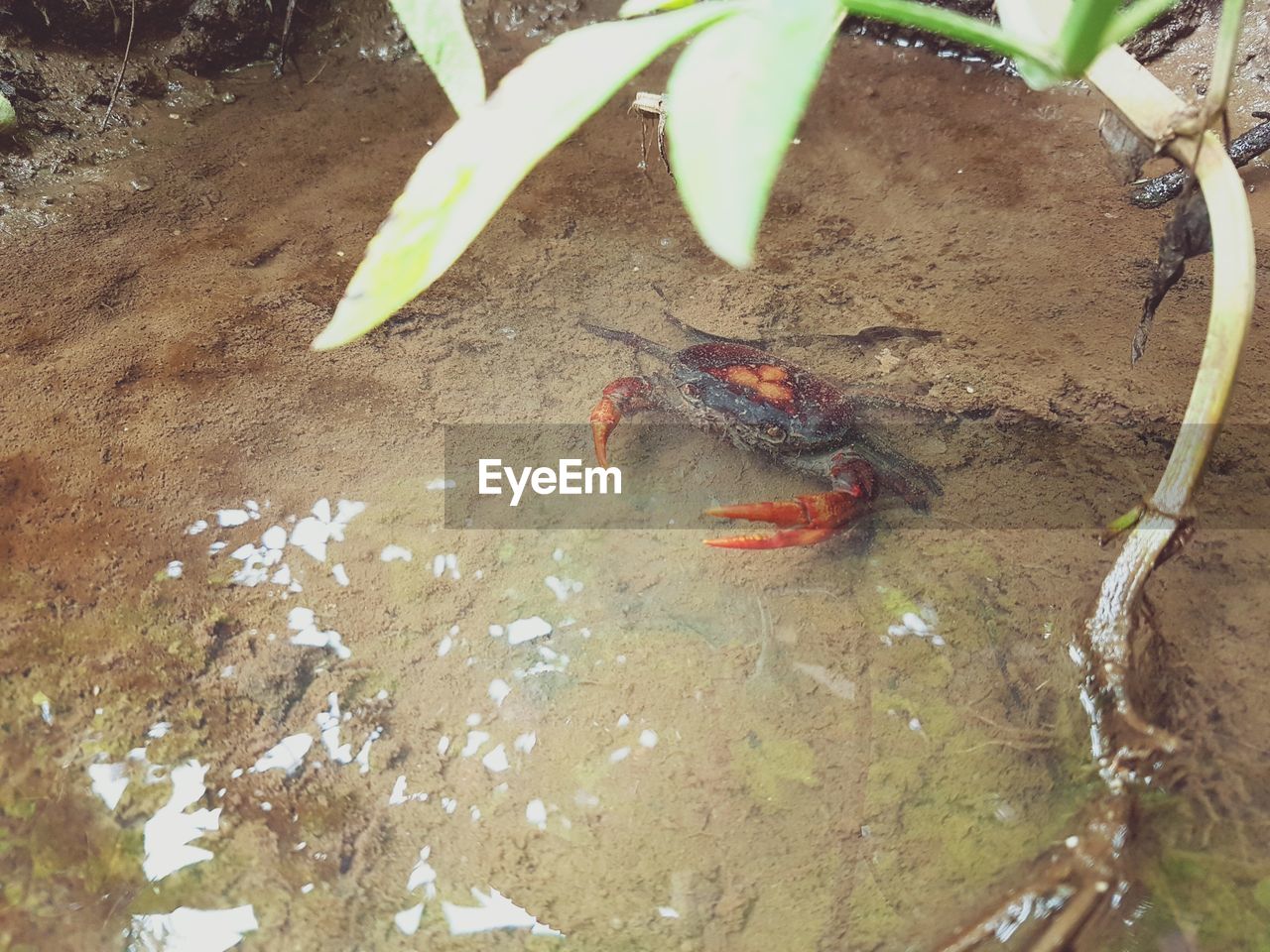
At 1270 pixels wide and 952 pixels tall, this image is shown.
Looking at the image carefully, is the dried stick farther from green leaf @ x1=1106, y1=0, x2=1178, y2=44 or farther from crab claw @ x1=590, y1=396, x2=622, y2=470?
crab claw @ x1=590, y1=396, x2=622, y2=470

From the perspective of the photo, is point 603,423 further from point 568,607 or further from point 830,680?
point 830,680

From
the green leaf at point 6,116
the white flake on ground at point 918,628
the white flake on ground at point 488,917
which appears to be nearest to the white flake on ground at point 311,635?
the white flake on ground at point 488,917

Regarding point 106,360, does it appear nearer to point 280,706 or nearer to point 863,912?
point 280,706

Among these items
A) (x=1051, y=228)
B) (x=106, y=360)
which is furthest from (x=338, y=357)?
(x=1051, y=228)

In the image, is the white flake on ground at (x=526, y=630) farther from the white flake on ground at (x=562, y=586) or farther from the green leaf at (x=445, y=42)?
the green leaf at (x=445, y=42)

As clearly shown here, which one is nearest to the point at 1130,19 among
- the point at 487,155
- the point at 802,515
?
the point at 487,155

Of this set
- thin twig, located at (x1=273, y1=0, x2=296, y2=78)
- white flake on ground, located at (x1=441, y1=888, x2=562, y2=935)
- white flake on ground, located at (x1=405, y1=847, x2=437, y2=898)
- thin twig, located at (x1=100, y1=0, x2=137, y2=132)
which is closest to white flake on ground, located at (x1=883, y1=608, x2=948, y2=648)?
white flake on ground, located at (x1=441, y1=888, x2=562, y2=935)

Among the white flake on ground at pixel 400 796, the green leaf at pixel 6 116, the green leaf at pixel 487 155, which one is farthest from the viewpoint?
the green leaf at pixel 6 116
